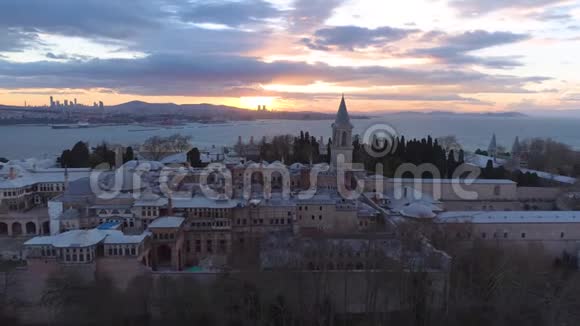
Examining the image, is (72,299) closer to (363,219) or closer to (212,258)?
(212,258)

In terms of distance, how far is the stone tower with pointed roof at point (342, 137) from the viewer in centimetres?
2402

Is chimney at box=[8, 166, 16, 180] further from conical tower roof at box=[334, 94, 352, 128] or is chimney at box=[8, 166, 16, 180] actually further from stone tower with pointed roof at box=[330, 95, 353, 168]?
conical tower roof at box=[334, 94, 352, 128]

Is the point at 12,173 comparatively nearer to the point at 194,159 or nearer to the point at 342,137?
the point at 194,159

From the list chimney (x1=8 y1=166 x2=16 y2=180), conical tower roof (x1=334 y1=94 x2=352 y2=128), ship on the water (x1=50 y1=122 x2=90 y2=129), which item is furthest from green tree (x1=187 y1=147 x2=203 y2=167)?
ship on the water (x1=50 y1=122 x2=90 y2=129)

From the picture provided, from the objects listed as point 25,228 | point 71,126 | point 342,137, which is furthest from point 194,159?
point 71,126

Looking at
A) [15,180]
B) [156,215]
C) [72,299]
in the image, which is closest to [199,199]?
[156,215]

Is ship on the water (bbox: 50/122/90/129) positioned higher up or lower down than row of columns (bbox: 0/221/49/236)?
higher up

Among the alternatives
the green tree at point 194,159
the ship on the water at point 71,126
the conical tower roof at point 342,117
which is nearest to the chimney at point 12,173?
the green tree at point 194,159

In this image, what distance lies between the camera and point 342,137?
24.2m

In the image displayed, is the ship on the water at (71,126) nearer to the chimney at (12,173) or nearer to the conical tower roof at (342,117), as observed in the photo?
the chimney at (12,173)

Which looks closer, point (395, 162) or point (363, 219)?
point (363, 219)

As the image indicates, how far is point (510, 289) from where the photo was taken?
11609 mm

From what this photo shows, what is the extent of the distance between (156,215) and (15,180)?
7371 mm

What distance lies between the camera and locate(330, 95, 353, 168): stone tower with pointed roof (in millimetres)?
24016
